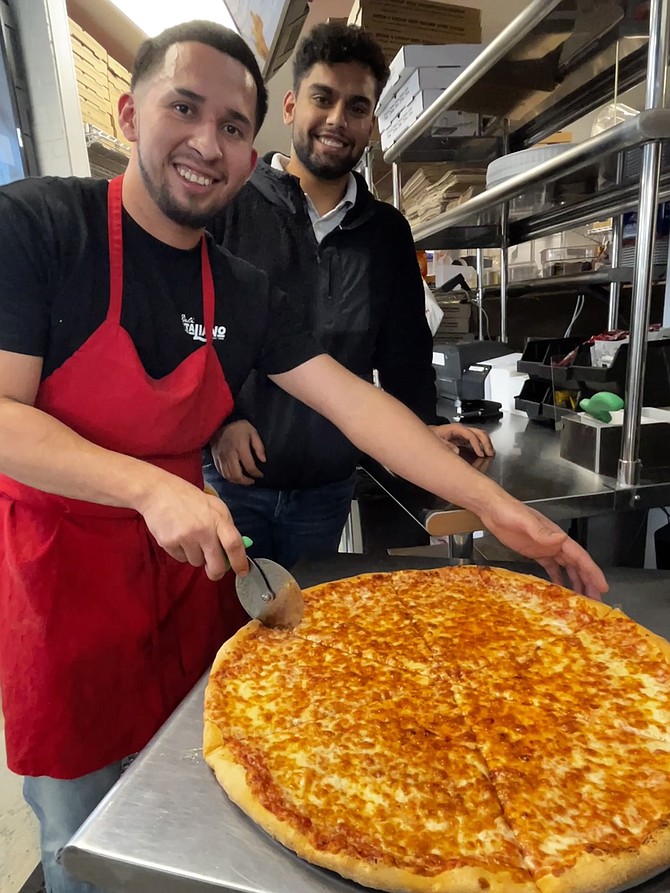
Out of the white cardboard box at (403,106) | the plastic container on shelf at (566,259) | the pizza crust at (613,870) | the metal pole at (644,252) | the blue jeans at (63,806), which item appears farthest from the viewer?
the plastic container on shelf at (566,259)

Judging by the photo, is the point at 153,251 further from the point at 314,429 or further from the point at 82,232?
the point at 314,429

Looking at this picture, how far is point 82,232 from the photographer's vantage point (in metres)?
1.12

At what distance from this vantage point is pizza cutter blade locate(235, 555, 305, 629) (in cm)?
109

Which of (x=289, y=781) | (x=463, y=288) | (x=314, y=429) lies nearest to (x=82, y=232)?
(x=314, y=429)

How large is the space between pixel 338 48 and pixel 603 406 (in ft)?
4.11

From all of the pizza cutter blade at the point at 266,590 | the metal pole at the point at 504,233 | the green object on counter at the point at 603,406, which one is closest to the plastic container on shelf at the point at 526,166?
the metal pole at the point at 504,233

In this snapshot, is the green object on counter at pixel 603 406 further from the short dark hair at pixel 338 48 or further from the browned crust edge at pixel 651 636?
the short dark hair at pixel 338 48

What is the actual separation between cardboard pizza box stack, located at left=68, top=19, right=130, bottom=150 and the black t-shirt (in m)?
2.05

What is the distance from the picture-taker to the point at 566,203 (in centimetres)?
266

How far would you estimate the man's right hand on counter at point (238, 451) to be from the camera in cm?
159

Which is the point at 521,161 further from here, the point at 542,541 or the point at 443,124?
the point at 542,541

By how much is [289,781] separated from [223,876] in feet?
0.54

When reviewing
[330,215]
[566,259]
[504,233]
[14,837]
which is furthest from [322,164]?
[566,259]

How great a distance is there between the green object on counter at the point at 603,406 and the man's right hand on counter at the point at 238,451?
0.90 metres
